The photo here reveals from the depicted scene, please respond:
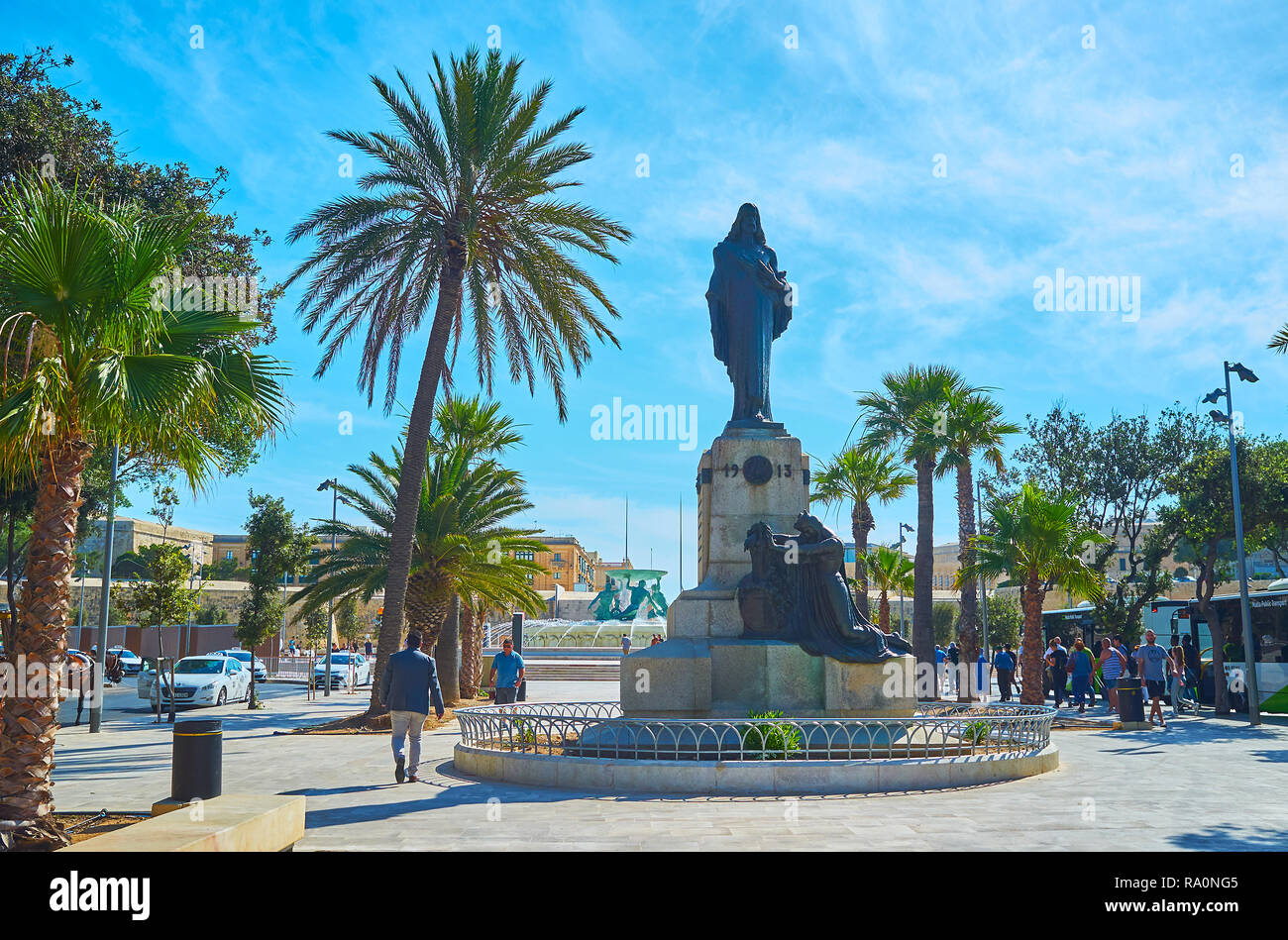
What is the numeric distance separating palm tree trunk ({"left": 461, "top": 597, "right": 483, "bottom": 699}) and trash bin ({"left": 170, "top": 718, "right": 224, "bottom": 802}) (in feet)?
60.6

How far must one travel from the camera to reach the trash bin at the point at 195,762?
777 cm

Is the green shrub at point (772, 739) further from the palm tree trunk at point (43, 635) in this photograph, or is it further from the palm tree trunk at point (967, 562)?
the palm tree trunk at point (967, 562)

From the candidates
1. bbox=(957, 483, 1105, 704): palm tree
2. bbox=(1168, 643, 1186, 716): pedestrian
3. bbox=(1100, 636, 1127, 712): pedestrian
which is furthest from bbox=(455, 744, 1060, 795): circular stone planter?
bbox=(1168, 643, 1186, 716): pedestrian

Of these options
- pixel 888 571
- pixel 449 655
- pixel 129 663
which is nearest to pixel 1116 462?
pixel 888 571

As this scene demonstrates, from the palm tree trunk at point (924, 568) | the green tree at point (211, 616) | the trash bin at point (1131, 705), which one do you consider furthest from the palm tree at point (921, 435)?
the green tree at point (211, 616)

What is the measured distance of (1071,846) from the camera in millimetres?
7008

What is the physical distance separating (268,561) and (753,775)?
888 inches

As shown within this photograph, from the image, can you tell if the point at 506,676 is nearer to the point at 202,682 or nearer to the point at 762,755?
the point at 762,755

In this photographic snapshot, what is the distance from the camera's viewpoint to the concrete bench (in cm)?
505

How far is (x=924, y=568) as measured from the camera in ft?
95.7
